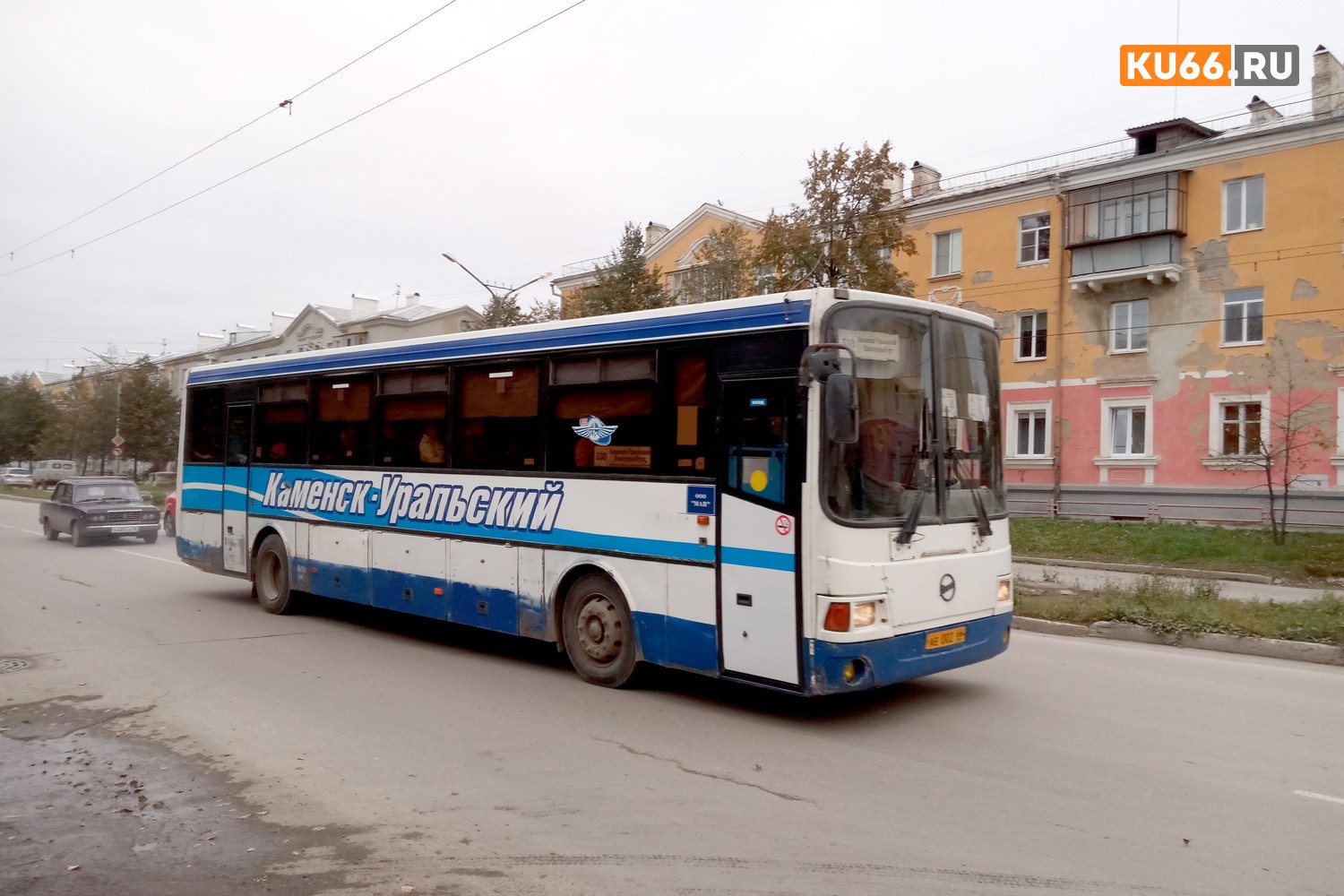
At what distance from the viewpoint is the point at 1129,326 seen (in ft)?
99.2

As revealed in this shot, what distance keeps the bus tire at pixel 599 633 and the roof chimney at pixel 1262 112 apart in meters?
28.5

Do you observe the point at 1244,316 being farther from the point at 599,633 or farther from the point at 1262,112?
the point at 599,633

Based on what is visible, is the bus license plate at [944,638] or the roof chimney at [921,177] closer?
the bus license plate at [944,638]

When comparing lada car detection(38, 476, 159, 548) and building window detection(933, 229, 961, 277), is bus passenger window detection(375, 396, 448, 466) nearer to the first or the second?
lada car detection(38, 476, 159, 548)

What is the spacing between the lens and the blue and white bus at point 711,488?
6.88 metres

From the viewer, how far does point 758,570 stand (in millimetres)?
7188

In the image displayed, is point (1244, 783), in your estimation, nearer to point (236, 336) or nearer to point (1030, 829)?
point (1030, 829)

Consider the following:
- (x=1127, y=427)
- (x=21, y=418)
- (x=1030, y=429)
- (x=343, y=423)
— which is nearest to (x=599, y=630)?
(x=343, y=423)

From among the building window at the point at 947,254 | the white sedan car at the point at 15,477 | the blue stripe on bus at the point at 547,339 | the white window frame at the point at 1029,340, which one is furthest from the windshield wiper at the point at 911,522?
the white sedan car at the point at 15,477

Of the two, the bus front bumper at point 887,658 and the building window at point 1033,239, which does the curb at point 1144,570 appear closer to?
the bus front bumper at point 887,658

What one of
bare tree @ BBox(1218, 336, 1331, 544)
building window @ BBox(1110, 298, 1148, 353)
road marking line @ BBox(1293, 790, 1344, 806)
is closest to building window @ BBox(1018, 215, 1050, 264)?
building window @ BBox(1110, 298, 1148, 353)

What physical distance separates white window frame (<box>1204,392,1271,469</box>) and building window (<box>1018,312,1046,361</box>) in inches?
211

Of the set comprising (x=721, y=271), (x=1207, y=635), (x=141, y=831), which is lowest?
(x=141, y=831)

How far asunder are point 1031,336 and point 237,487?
85.6ft
